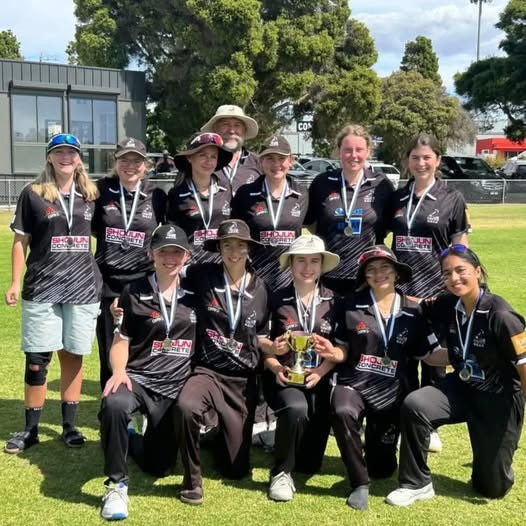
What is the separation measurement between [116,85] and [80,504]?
3129cm

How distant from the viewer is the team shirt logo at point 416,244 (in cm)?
494

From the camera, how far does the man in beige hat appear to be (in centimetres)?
542

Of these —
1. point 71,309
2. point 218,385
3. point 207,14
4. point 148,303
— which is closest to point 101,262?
point 71,309

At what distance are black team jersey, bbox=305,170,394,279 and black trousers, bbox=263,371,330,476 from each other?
3.33ft

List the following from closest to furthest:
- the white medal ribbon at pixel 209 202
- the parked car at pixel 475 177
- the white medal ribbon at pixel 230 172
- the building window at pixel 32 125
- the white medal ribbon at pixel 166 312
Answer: the white medal ribbon at pixel 166 312 → the white medal ribbon at pixel 209 202 → the white medal ribbon at pixel 230 172 → the parked car at pixel 475 177 → the building window at pixel 32 125

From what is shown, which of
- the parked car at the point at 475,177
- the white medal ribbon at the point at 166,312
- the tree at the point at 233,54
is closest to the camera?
the white medal ribbon at the point at 166,312

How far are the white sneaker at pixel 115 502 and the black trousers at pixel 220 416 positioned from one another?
397 mm

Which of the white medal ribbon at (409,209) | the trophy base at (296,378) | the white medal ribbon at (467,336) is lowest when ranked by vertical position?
the trophy base at (296,378)

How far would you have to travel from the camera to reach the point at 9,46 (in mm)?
58688

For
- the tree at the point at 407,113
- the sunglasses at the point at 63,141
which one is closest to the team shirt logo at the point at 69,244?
the sunglasses at the point at 63,141

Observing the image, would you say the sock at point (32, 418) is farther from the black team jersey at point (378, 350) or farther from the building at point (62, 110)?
the building at point (62, 110)

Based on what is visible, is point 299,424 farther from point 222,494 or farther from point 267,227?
point 267,227

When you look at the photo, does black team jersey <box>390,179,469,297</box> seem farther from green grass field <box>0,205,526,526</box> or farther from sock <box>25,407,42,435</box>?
sock <box>25,407,42,435</box>

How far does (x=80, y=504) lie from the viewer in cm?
408
